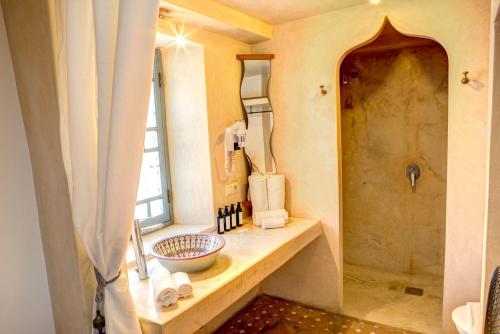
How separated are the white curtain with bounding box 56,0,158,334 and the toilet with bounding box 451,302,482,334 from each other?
1.77 meters

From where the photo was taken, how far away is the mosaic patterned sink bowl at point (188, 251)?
5.96 feet

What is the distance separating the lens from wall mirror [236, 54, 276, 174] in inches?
112

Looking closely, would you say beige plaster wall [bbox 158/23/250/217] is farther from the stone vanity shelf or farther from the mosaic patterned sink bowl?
the mosaic patterned sink bowl

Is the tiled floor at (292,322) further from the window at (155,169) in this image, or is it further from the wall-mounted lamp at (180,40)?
the wall-mounted lamp at (180,40)

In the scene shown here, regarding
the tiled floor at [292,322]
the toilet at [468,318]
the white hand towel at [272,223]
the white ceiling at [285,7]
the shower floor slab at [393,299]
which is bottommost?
the shower floor slab at [393,299]

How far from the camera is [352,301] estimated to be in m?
3.03

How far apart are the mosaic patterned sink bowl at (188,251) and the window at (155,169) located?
50cm

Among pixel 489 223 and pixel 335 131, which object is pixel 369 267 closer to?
pixel 335 131

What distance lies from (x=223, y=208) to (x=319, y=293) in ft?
3.60

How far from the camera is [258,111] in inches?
114

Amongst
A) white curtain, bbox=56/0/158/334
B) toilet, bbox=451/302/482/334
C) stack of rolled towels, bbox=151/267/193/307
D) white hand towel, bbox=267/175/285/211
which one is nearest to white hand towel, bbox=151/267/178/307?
stack of rolled towels, bbox=151/267/193/307

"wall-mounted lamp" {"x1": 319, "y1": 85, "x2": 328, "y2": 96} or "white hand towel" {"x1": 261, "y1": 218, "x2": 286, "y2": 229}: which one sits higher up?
"wall-mounted lamp" {"x1": 319, "y1": 85, "x2": 328, "y2": 96}

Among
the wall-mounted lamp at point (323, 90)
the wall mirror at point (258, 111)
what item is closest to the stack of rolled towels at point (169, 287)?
→ the wall mirror at point (258, 111)

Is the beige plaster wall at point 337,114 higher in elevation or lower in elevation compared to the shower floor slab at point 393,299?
higher
